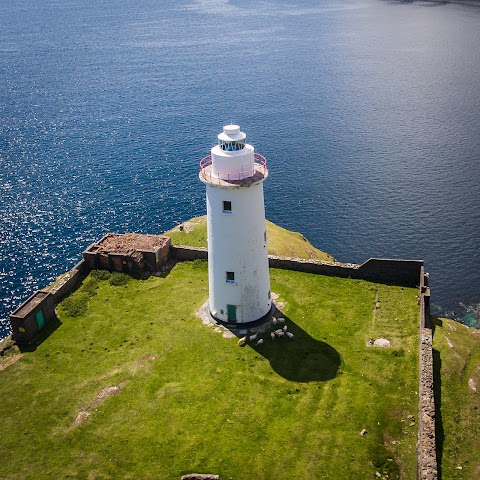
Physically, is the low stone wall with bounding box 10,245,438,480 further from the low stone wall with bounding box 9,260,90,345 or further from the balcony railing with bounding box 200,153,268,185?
the balcony railing with bounding box 200,153,268,185

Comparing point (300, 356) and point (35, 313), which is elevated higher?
point (35, 313)

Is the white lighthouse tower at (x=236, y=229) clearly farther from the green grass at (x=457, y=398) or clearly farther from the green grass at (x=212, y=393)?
A: the green grass at (x=457, y=398)

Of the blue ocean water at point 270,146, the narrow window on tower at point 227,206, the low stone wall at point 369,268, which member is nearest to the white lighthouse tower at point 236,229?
the narrow window on tower at point 227,206

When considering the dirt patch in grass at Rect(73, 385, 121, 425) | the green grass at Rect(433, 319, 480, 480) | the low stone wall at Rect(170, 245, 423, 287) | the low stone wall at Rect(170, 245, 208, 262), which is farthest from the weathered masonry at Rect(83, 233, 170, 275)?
the green grass at Rect(433, 319, 480, 480)

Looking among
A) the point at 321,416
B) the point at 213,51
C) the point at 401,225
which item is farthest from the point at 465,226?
the point at 213,51

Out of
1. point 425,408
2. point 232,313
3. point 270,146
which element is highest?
point 232,313

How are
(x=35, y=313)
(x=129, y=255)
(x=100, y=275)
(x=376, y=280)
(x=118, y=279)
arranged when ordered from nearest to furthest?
(x=35, y=313)
(x=376, y=280)
(x=118, y=279)
(x=129, y=255)
(x=100, y=275)

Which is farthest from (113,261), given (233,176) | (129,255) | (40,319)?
(233,176)

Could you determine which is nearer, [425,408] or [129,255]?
[425,408]

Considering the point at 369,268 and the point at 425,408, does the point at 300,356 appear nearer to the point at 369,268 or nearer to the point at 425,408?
the point at 425,408
